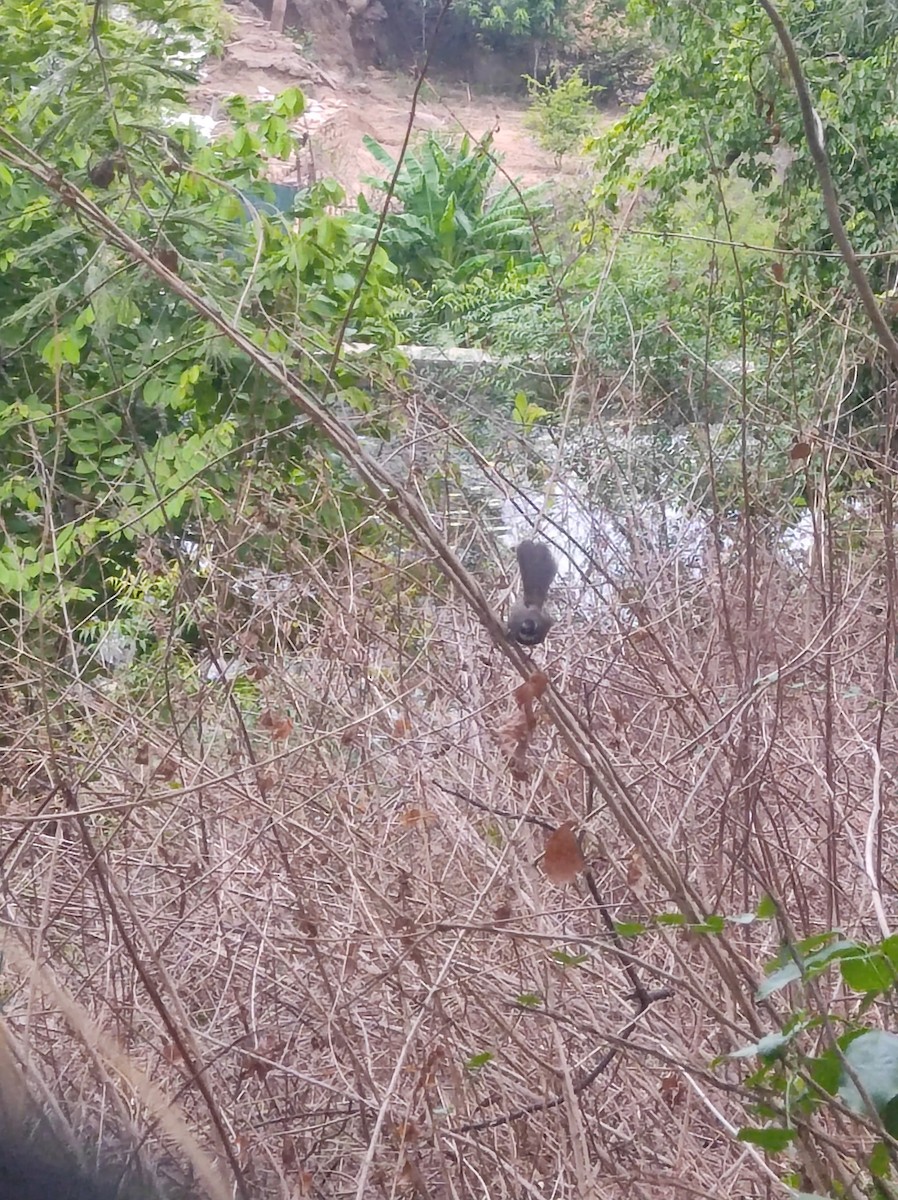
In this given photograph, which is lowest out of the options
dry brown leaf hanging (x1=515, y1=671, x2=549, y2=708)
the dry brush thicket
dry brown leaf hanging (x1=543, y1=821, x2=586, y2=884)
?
the dry brush thicket

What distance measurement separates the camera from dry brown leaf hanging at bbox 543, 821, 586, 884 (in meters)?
1.04

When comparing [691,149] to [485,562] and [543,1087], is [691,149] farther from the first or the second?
[543,1087]

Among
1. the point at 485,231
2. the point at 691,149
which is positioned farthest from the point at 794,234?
the point at 485,231

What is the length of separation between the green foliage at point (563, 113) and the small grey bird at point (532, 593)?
7068 millimetres

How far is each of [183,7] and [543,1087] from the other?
391cm

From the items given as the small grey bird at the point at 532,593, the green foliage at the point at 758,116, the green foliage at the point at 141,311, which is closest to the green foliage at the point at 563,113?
the green foliage at the point at 758,116

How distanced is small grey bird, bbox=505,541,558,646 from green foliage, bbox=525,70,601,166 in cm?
707

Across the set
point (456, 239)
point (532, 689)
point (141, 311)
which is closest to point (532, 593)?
point (532, 689)

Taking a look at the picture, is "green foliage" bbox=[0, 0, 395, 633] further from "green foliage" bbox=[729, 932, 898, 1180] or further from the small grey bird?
"green foliage" bbox=[729, 932, 898, 1180]

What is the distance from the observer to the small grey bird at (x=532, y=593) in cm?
159

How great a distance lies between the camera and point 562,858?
41.3 inches

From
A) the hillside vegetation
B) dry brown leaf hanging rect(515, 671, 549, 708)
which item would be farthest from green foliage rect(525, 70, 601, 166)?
dry brown leaf hanging rect(515, 671, 549, 708)

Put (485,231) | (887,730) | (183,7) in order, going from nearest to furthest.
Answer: (887,730), (183,7), (485,231)

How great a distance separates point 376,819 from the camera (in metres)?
1.99
